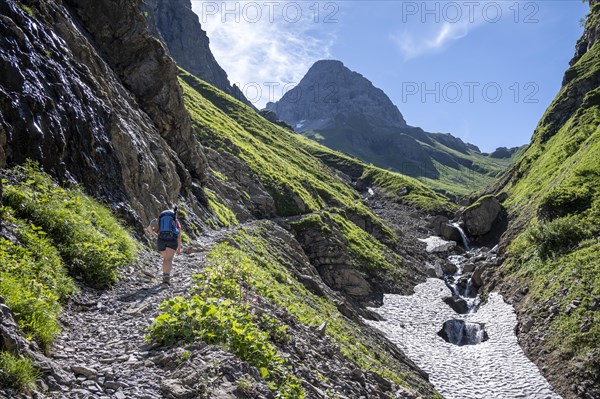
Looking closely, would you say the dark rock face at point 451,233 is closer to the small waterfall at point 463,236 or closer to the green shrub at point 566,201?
the small waterfall at point 463,236

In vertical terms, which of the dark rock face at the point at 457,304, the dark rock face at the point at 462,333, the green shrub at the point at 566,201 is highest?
the green shrub at the point at 566,201

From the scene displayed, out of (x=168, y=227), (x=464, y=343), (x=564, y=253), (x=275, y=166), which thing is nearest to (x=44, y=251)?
(x=168, y=227)

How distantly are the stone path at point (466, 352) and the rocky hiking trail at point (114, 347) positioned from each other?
A: 22798 mm

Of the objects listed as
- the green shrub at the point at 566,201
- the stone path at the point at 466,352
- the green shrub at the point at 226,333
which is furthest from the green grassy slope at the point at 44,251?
the green shrub at the point at 566,201

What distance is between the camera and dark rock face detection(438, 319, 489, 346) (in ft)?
126

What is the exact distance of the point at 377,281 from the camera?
53062 millimetres

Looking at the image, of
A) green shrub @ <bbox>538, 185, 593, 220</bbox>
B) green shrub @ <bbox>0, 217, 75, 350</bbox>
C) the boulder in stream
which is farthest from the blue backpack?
the boulder in stream

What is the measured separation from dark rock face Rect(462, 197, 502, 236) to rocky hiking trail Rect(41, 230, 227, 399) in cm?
7454

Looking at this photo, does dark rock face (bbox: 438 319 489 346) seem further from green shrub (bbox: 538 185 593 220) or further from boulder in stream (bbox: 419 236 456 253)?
boulder in stream (bbox: 419 236 456 253)

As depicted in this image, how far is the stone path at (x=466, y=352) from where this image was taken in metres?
28.2

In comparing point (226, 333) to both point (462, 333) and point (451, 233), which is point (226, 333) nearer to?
point (462, 333)

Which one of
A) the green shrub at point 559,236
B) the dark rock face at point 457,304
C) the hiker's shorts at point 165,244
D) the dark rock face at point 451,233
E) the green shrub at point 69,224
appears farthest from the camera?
the dark rock face at point 451,233

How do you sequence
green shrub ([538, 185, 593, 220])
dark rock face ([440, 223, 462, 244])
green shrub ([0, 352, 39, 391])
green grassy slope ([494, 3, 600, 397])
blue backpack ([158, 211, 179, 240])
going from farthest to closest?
dark rock face ([440, 223, 462, 244]), green shrub ([538, 185, 593, 220]), green grassy slope ([494, 3, 600, 397]), blue backpack ([158, 211, 179, 240]), green shrub ([0, 352, 39, 391])

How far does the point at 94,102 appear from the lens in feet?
79.1
